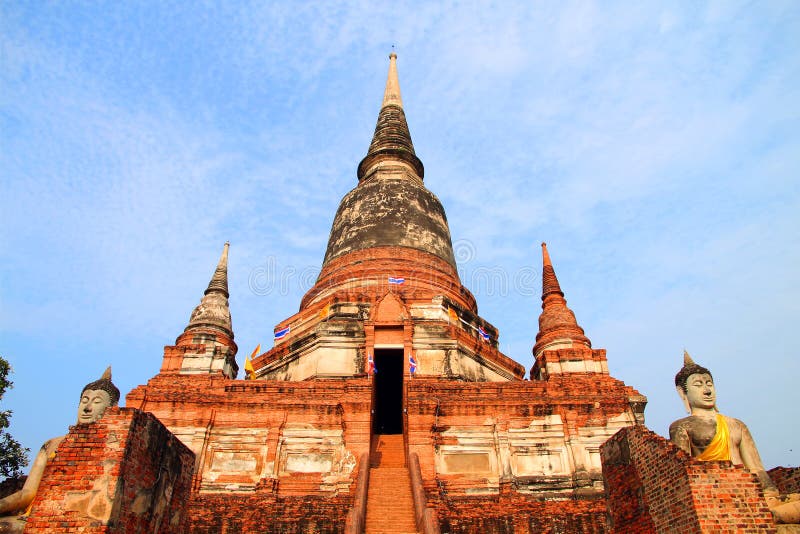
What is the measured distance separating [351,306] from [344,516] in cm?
795

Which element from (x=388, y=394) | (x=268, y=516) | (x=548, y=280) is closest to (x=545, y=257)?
(x=548, y=280)

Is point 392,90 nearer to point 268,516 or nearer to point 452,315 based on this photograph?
point 452,315

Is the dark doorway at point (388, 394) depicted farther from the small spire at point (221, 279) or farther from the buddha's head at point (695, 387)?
the buddha's head at point (695, 387)

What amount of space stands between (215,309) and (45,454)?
11402mm

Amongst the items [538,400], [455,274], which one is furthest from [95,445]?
[455,274]

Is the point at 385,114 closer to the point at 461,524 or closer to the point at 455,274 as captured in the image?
the point at 455,274

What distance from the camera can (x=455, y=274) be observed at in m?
21.5

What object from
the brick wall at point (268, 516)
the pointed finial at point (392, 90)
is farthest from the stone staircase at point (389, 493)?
the pointed finial at point (392, 90)

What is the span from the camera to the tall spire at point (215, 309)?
59.2 ft

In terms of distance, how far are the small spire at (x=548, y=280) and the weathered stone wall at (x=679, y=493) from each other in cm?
1210

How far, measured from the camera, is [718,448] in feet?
24.3

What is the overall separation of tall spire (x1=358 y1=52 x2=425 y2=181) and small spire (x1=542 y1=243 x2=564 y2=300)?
291 inches

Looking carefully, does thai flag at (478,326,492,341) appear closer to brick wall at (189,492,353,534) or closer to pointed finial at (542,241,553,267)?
pointed finial at (542,241,553,267)

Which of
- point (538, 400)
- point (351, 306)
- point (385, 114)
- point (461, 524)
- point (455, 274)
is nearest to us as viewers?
point (461, 524)
